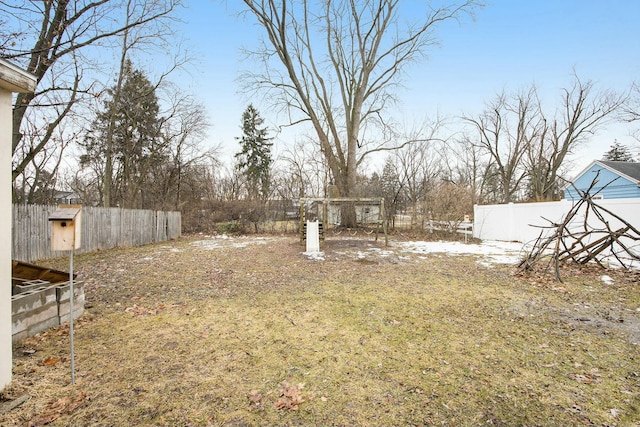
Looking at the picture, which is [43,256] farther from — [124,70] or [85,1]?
[124,70]

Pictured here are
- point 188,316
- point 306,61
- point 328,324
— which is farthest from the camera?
point 306,61

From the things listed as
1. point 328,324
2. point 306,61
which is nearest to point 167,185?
point 306,61

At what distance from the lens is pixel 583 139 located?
70.2ft

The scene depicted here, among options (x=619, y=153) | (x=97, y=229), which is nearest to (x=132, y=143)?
(x=97, y=229)

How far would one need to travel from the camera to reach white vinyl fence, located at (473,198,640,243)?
728 centimetres

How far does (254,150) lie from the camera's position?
26.9 metres

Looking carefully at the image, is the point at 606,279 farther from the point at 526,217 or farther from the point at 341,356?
the point at 341,356

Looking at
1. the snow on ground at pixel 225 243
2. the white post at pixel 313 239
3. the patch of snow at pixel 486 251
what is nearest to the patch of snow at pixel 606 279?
the patch of snow at pixel 486 251

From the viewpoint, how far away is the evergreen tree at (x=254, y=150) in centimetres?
2625

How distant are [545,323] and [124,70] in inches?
720

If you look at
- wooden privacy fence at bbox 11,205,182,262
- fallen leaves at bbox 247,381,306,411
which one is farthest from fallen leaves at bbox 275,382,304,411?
wooden privacy fence at bbox 11,205,182,262

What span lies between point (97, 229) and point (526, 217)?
1590cm

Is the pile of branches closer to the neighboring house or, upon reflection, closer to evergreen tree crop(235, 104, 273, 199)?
the neighboring house

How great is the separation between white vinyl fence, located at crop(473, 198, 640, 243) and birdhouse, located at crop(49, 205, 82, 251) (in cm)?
927
